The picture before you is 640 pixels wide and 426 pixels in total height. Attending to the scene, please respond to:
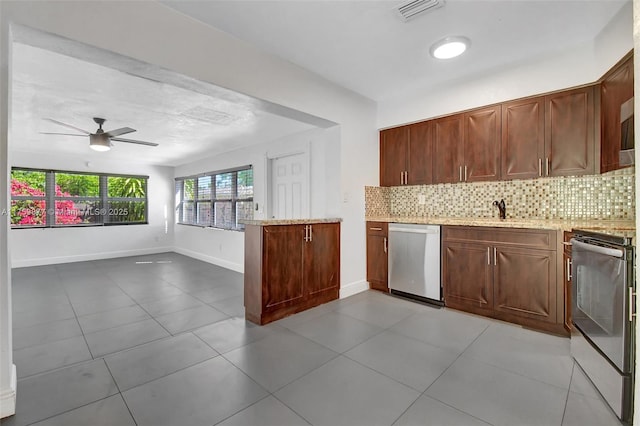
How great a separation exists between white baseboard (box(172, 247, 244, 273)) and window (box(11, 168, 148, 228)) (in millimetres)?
1244

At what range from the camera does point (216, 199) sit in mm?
6602

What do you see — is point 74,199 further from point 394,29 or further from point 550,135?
point 550,135

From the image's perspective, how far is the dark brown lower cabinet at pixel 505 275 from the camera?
8.41 feet

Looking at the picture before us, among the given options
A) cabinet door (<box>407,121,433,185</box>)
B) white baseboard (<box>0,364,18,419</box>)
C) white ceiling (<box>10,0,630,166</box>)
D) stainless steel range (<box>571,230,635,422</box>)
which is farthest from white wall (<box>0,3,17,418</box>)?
cabinet door (<box>407,121,433,185</box>)

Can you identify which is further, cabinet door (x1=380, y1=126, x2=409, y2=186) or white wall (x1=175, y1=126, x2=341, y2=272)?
cabinet door (x1=380, y1=126, x2=409, y2=186)

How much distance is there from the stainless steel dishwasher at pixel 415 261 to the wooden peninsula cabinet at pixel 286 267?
77 cm

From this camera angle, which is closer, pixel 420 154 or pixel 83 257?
pixel 420 154

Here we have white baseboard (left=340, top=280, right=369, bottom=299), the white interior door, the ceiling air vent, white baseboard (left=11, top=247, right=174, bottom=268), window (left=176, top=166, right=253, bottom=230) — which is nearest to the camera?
the ceiling air vent

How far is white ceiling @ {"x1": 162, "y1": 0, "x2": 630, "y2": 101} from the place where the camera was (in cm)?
213

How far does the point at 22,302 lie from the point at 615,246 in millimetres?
5724

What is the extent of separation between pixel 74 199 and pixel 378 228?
680cm

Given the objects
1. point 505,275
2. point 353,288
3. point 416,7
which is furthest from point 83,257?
point 505,275

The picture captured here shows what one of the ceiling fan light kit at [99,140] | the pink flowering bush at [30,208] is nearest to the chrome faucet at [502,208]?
the ceiling fan light kit at [99,140]

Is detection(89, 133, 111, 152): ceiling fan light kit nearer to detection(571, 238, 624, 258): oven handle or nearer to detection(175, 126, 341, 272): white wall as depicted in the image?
detection(175, 126, 341, 272): white wall
